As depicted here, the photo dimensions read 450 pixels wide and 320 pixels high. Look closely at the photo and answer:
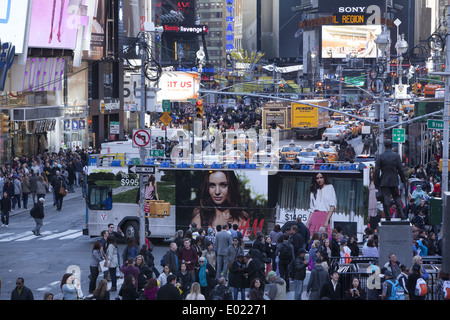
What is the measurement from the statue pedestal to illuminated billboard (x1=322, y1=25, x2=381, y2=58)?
142442mm

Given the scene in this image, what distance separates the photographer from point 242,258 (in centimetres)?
1906

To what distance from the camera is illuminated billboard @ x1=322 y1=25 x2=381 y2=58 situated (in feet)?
524

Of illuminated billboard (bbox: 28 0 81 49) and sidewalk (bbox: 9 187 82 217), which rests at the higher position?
illuminated billboard (bbox: 28 0 81 49)

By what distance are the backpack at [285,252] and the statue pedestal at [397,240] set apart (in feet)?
8.95

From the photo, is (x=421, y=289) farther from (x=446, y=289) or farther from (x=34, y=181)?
(x=34, y=181)

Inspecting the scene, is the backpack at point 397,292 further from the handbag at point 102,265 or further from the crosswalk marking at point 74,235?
the crosswalk marking at point 74,235

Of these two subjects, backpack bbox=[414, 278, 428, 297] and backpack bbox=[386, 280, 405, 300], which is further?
backpack bbox=[414, 278, 428, 297]

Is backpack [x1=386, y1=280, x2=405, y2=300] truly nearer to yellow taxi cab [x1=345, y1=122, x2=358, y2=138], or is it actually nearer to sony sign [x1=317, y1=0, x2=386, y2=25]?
yellow taxi cab [x1=345, y1=122, x2=358, y2=138]

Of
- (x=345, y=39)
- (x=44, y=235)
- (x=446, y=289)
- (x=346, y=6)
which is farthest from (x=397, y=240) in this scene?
(x=346, y=6)

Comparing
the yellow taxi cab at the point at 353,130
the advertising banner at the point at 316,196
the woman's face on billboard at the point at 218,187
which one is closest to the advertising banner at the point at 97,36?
the yellow taxi cab at the point at 353,130

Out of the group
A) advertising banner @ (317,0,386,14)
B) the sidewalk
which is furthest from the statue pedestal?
advertising banner @ (317,0,386,14)

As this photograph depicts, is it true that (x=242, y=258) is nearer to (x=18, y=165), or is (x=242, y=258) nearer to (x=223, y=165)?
(x=223, y=165)

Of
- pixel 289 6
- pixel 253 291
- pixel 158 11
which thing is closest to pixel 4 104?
pixel 253 291
